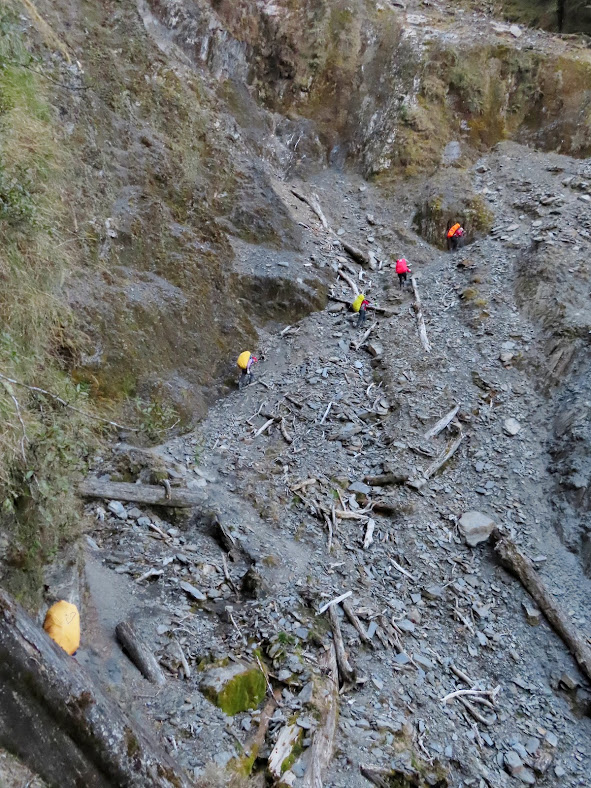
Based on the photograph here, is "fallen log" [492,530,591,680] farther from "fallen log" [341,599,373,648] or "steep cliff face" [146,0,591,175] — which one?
"steep cliff face" [146,0,591,175]

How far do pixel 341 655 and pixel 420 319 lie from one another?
402 inches

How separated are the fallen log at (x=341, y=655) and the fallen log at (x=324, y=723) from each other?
10 cm

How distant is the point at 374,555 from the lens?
9.57 meters

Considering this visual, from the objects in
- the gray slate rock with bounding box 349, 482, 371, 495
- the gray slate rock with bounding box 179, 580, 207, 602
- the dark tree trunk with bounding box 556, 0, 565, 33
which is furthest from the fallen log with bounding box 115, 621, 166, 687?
the dark tree trunk with bounding box 556, 0, 565, 33

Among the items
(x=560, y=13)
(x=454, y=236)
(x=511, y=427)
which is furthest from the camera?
(x=560, y=13)

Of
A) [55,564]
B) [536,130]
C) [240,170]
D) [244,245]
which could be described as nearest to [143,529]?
[55,564]

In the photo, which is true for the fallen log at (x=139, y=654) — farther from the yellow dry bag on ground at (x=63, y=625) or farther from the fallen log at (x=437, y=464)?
the fallen log at (x=437, y=464)

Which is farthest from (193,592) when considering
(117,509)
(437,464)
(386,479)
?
(437,464)

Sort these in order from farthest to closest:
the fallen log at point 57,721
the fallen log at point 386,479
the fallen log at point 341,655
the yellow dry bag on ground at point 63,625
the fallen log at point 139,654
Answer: the fallen log at point 386,479, the fallen log at point 341,655, the fallen log at point 139,654, the yellow dry bag on ground at point 63,625, the fallen log at point 57,721

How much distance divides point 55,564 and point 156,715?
1.99 m

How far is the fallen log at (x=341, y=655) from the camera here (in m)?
7.10

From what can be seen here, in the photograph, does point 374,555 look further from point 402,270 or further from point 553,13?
point 553,13

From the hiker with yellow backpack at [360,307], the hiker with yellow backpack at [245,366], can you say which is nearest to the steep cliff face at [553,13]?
the hiker with yellow backpack at [360,307]

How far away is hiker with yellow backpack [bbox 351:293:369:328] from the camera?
14836 millimetres
